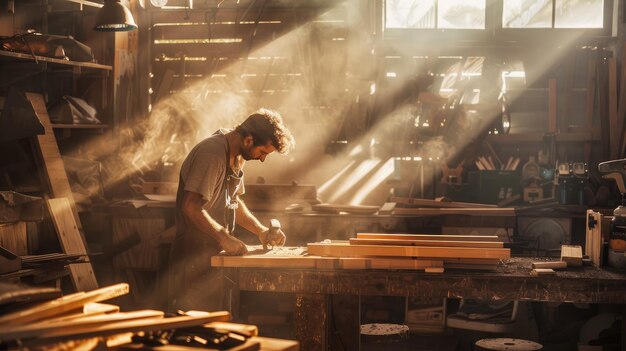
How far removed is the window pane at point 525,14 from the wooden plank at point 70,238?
4.46 m

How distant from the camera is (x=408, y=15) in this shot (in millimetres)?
7215

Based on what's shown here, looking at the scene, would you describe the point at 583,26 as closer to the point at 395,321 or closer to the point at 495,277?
the point at 395,321

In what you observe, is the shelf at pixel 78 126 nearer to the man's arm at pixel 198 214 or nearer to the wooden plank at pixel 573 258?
the man's arm at pixel 198 214

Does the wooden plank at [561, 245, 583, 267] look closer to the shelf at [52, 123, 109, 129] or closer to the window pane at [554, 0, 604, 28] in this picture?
the window pane at [554, 0, 604, 28]

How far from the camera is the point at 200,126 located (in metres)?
7.14

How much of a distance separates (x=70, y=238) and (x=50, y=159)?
2.15ft

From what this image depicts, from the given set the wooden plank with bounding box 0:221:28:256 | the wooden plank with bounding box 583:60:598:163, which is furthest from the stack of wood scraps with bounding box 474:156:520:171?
the wooden plank with bounding box 0:221:28:256

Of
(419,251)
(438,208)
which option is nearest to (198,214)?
(419,251)

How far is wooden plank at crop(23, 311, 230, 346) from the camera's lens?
1.93 m

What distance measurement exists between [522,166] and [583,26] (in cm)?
154

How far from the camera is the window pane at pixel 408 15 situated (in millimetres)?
7176

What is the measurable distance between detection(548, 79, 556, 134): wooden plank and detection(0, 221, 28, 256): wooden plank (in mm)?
4724

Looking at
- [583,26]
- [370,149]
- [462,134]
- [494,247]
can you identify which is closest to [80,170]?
[370,149]

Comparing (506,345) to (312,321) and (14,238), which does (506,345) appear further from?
(14,238)
